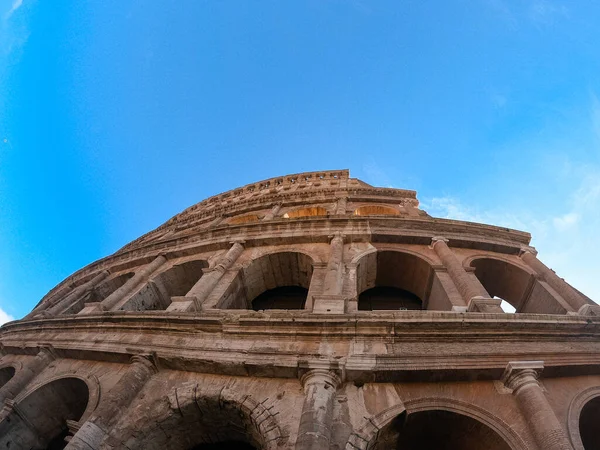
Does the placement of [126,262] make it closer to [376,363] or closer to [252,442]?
[252,442]

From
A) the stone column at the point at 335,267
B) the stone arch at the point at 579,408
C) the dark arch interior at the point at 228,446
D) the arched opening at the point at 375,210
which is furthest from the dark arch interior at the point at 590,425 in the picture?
the arched opening at the point at 375,210

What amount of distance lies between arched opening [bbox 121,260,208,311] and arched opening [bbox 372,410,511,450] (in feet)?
26.9

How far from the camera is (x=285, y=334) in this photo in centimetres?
682

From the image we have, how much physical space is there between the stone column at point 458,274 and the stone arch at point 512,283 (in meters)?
0.68

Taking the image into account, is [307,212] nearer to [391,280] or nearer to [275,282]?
[275,282]

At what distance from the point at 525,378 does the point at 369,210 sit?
36.4 ft

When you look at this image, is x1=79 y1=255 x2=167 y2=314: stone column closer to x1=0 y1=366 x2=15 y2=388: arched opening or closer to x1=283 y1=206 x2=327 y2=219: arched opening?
x1=0 y1=366 x2=15 y2=388: arched opening

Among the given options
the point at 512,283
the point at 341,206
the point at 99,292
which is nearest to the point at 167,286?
the point at 99,292

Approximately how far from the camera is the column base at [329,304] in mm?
7378

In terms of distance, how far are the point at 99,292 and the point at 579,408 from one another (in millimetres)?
14818

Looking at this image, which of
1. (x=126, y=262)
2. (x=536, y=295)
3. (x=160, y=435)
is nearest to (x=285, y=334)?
(x=160, y=435)

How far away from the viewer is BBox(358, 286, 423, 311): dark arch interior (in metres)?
10.8

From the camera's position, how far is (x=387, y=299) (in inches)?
440

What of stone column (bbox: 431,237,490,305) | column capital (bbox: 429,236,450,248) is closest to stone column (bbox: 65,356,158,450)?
stone column (bbox: 431,237,490,305)
